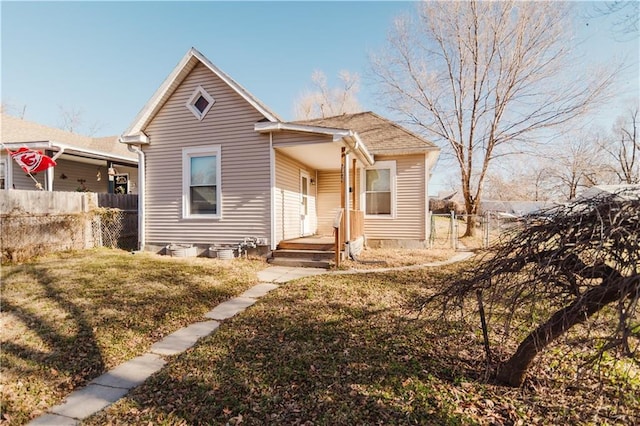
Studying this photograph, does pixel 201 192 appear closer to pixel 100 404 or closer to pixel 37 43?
pixel 100 404

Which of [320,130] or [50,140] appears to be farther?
[50,140]

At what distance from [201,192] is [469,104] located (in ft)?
41.5

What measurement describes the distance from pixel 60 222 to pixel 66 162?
617cm

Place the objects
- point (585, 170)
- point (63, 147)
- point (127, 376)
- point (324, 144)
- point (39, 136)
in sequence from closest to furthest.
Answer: point (127, 376), point (324, 144), point (63, 147), point (39, 136), point (585, 170)

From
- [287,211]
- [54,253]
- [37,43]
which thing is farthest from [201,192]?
[37,43]

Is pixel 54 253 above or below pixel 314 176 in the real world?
below

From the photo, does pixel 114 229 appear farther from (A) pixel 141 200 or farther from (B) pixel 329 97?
(B) pixel 329 97

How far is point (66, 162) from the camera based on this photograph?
42.1 ft

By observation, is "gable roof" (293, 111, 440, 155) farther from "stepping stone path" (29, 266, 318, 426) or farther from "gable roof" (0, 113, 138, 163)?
"gable roof" (0, 113, 138, 163)

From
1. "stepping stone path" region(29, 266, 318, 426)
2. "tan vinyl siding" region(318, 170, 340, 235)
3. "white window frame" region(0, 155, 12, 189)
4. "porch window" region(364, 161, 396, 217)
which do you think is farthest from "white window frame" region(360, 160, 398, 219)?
"white window frame" region(0, 155, 12, 189)

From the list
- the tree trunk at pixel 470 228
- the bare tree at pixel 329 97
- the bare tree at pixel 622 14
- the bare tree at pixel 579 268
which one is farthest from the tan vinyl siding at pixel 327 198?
the bare tree at pixel 329 97

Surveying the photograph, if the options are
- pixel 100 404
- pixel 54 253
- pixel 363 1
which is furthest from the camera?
pixel 363 1

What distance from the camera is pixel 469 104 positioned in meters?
14.3

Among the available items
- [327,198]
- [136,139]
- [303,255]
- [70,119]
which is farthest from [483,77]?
[70,119]
